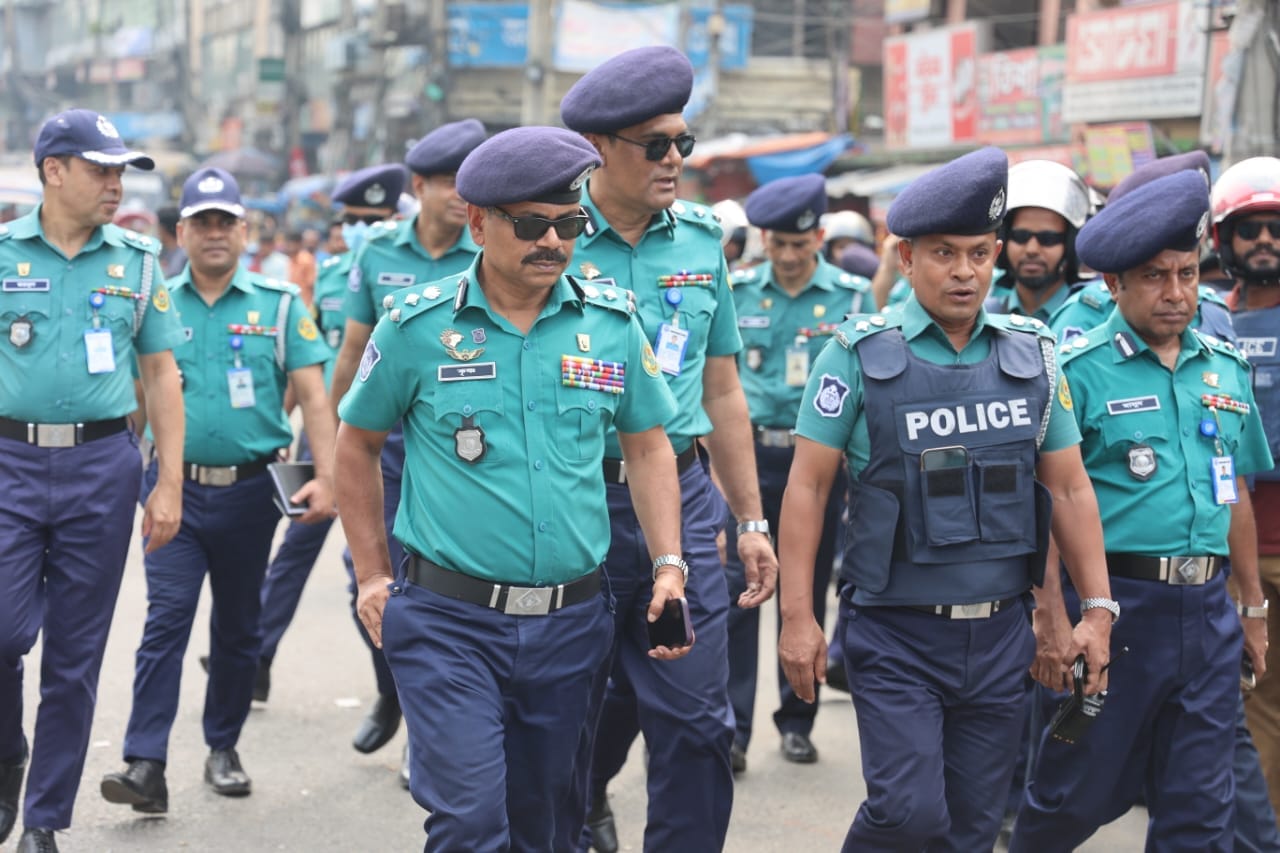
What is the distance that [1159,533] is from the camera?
15.7 feet

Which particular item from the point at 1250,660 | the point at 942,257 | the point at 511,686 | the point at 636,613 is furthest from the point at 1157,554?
the point at 511,686

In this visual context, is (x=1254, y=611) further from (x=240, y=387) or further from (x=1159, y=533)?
(x=240, y=387)

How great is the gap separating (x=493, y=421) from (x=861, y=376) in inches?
37.6

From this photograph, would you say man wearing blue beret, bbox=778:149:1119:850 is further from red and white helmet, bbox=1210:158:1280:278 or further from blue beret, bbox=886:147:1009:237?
red and white helmet, bbox=1210:158:1280:278

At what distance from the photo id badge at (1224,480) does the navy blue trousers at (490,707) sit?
1716 millimetres

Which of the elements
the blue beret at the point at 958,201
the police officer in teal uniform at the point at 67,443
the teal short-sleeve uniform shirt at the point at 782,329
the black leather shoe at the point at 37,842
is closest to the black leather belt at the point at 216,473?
the police officer in teal uniform at the point at 67,443

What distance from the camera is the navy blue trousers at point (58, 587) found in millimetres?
5461

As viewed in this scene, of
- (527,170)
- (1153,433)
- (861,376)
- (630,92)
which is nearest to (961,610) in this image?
(861,376)

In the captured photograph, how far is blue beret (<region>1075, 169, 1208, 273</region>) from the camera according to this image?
477cm

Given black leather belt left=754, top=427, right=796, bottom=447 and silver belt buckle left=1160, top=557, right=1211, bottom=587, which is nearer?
silver belt buckle left=1160, top=557, right=1211, bottom=587

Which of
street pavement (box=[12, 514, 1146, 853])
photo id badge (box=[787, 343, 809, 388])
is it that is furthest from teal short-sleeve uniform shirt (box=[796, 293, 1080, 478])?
photo id badge (box=[787, 343, 809, 388])

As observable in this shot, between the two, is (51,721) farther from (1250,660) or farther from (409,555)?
(1250,660)

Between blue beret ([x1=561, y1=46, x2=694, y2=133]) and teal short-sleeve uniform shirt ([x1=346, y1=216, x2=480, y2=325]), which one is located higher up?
blue beret ([x1=561, y1=46, x2=694, y2=133])

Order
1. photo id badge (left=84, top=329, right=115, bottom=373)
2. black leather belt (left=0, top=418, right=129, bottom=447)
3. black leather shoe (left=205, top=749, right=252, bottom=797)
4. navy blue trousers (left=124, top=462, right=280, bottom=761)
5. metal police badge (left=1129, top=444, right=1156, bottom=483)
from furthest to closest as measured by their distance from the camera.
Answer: black leather shoe (left=205, top=749, right=252, bottom=797)
navy blue trousers (left=124, top=462, right=280, bottom=761)
photo id badge (left=84, top=329, right=115, bottom=373)
black leather belt (left=0, top=418, right=129, bottom=447)
metal police badge (left=1129, top=444, right=1156, bottom=483)
